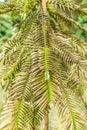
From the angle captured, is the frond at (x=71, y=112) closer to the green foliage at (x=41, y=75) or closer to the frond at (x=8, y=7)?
the green foliage at (x=41, y=75)

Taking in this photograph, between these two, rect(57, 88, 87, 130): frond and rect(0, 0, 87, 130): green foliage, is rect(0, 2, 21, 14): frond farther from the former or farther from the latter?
rect(57, 88, 87, 130): frond

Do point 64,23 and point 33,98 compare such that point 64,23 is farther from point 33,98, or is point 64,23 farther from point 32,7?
point 33,98

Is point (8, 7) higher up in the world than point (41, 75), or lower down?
higher up

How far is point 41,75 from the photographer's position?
3.55 feet

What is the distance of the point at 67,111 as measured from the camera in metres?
1.01

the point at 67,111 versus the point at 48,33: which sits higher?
the point at 48,33

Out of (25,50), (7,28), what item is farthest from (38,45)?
(7,28)

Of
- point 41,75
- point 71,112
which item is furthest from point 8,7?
point 71,112

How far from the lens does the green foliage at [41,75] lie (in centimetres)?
100

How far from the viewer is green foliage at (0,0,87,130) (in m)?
1.00

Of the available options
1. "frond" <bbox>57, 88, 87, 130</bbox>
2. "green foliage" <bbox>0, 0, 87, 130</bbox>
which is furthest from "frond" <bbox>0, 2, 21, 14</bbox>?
"frond" <bbox>57, 88, 87, 130</bbox>

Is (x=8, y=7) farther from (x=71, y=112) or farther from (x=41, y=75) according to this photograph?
(x=71, y=112)

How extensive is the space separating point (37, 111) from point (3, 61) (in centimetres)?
34

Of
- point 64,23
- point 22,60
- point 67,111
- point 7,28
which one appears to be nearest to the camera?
point 67,111
